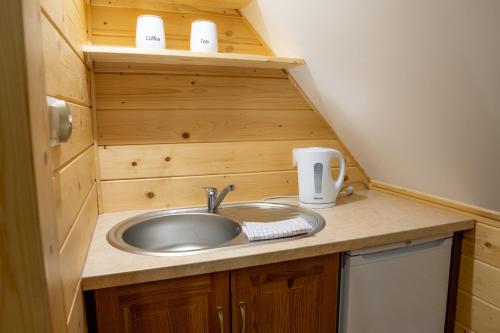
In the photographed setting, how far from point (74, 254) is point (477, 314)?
146 centimetres

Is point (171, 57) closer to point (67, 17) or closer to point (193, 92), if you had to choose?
Answer: point (193, 92)

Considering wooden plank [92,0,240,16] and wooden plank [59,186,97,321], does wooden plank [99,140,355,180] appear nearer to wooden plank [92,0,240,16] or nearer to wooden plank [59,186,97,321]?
wooden plank [59,186,97,321]

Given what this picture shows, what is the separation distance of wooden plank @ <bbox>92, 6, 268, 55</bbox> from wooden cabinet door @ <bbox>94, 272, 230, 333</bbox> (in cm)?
97

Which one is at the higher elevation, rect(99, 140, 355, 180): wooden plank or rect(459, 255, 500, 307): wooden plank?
rect(99, 140, 355, 180): wooden plank

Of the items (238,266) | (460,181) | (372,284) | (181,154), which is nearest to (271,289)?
(238,266)

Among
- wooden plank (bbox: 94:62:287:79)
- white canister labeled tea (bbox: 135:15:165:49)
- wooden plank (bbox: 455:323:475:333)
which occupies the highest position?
white canister labeled tea (bbox: 135:15:165:49)

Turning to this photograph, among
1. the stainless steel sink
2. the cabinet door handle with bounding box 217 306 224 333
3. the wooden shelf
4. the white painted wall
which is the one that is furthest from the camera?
the stainless steel sink

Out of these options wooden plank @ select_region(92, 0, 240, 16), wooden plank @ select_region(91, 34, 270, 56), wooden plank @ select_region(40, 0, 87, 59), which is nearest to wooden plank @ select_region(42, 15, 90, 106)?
wooden plank @ select_region(40, 0, 87, 59)

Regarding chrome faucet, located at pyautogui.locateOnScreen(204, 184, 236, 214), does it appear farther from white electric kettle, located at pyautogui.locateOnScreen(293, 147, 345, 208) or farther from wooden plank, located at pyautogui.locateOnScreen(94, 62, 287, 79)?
wooden plank, located at pyautogui.locateOnScreen(94, 62, 287, 79)

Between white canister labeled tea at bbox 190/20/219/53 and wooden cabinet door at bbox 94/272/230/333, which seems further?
white canister labeled tea at bbox 190/20/219/53

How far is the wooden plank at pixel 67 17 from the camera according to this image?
667mm

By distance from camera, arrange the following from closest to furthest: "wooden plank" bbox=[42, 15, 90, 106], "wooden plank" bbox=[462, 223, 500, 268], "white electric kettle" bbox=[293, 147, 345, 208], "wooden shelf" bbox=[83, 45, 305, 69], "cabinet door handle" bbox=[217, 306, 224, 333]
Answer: "wooden plank" bbox=[42, 15, 90, 106]
"cabinet door handle" bbox=[217, 306, 224, 333]
"wooden shelf" bbox=[83, 45, 305, 69]
"wooden plank" bbox=[462, 223, 500, 268]
"white electric kettle" bbox=[293, 147, 345, 208]

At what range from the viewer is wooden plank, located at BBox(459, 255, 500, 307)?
49.3 inches

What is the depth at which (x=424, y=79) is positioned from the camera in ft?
3.27
